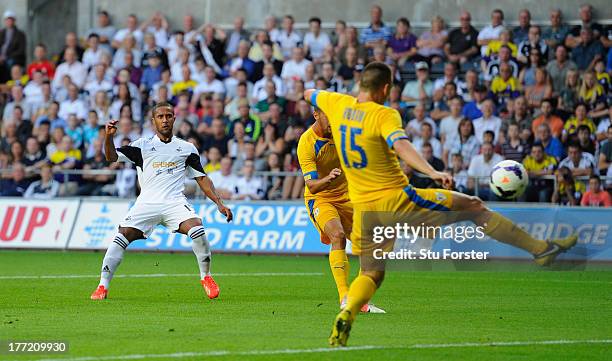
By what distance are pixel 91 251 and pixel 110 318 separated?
40.2 ft

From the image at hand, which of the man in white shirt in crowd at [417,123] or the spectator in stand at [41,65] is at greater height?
the man in white shirt in crowd at [417,123]

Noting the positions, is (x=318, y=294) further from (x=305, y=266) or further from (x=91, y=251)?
(x=91, y=251)

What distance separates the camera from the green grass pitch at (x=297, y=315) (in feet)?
30.0

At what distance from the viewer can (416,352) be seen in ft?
29.8

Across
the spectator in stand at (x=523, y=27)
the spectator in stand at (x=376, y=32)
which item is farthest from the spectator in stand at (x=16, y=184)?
the spectator in stand at (x=523, y=27)

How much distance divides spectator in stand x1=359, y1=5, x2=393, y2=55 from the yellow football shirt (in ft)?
44.1

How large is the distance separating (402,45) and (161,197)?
12.8m

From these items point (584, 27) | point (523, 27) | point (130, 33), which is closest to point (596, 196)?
point (584, 27)

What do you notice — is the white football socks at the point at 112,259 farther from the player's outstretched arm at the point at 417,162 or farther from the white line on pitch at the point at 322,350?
the player's outstretched arm at the point at 417,162

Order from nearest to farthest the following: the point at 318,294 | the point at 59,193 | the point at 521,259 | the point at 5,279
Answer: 1. the point at 318,294
2. the point at 5,279
3. the point at 521,259
4. the point at 59,193

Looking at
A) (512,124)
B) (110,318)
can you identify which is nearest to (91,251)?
(512,124)

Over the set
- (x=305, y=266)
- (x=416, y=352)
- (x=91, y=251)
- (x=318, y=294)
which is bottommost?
(x=91, y=251)

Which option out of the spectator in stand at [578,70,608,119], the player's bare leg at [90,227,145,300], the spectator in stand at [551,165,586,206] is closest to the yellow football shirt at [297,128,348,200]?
the player's bare leg at [90,227,145,300]

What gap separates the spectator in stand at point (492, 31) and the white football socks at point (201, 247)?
1241 centimetres
